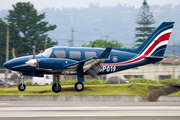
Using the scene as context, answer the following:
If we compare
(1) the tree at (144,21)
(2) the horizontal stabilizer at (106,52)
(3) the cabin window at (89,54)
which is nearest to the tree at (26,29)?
(1) the tree at (144,21)

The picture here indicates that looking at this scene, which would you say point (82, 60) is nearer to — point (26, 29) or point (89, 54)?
point (89, 54)

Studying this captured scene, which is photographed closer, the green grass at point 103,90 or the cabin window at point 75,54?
the cabin window at point 75,54

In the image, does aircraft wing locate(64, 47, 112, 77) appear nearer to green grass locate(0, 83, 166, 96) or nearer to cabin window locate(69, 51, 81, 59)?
cabin window locate(69, 51, 81, 59)

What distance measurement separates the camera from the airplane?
17.1 m

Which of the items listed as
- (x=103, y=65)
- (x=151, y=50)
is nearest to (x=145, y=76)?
(x=151, y=50)

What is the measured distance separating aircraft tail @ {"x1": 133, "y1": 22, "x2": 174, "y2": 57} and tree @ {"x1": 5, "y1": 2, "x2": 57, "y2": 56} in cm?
4198

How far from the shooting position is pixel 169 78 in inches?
1053

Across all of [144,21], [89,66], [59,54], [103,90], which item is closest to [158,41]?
[103,90]

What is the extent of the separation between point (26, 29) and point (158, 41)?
49562 mm

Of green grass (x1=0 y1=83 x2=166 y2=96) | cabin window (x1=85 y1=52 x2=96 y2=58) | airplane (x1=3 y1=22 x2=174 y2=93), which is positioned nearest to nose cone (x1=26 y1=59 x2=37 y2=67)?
airplane (x1=3 y1=22 x2=174 y2=93)

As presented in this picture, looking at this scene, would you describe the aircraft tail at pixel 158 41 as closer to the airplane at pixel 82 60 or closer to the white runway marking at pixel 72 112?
the airplane at pixel 82 60

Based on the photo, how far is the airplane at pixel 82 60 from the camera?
17.1m

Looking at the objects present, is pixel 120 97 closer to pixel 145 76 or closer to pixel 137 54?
pixel 137 54

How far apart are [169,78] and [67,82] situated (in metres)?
11.5
